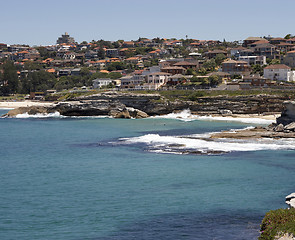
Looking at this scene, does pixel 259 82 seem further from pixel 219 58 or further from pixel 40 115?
pixel 40 115

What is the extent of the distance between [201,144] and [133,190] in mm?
21513

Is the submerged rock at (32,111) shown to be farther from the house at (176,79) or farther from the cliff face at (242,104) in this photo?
the cliff face at (242,104)

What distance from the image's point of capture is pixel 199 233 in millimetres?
24766

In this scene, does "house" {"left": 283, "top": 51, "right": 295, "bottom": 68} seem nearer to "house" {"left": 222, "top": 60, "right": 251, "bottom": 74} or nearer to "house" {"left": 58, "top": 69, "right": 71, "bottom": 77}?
"house" {"left": 222, "top": 60, "right": 251, "bottom": 74}

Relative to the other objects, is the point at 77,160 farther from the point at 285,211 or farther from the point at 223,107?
the point at 223,107

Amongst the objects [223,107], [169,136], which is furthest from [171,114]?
[169,136]

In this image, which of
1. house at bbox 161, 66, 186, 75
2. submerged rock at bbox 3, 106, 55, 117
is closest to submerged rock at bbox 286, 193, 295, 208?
submerged rock at bbox 3, 106, 55, 117

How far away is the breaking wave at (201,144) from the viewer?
5062 cm

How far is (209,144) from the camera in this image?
176 ft

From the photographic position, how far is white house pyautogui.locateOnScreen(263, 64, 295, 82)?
107 m

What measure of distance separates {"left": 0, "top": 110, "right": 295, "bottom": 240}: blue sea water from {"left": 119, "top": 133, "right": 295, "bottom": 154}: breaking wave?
953 mm

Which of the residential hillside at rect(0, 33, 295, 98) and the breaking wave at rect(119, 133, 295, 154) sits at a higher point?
the residential hillside at rect(0, 33, 295, 98)

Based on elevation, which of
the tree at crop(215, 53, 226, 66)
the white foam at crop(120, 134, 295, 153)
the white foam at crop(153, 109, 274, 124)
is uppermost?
the tree at crop(215, 53, 226, 66)

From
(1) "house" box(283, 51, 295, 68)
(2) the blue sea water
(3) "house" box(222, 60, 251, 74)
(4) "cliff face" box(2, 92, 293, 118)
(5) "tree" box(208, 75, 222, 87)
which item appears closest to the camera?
(2) the blue sea water
